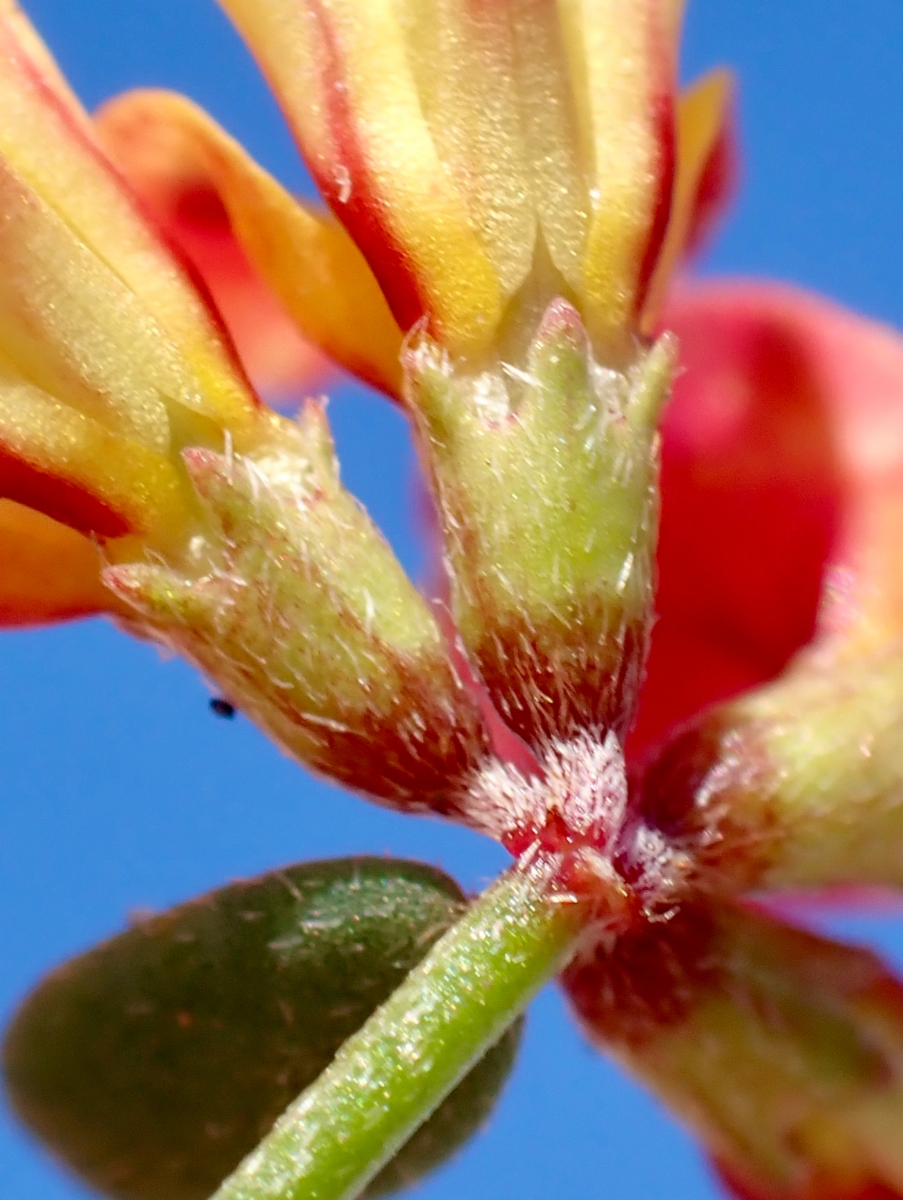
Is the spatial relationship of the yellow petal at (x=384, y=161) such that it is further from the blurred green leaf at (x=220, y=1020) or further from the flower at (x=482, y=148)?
the blurred green leaf at (x=220, y=1020)

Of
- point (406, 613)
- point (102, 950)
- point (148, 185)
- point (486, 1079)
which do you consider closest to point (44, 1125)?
point (102, 950)

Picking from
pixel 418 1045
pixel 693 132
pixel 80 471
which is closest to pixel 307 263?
pixel 80 471

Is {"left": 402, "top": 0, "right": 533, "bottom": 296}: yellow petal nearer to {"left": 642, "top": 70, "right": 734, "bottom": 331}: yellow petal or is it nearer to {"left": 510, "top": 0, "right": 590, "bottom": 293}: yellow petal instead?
{"left": 510, "top": 0, "right": 590, "bottom": 293}: yellow petal

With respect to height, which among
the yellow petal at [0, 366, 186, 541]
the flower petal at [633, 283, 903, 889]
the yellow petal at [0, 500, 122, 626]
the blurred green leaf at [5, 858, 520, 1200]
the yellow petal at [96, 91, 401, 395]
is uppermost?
the flower petal at [633, 283, 903, 889]

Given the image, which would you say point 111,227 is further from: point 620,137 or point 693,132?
point 693,132

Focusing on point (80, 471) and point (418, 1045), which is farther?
point (80, 471)

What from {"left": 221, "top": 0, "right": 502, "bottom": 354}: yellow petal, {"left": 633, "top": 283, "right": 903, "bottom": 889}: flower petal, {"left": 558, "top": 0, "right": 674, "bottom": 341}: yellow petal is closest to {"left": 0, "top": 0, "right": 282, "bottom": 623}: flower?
{"left": 221, "top": 0, "right": 502, "bottom": 354}: yellow petal

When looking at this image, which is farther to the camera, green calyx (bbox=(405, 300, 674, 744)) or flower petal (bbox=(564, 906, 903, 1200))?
flower petal (bbox=(564, 906, 903, 1200))
